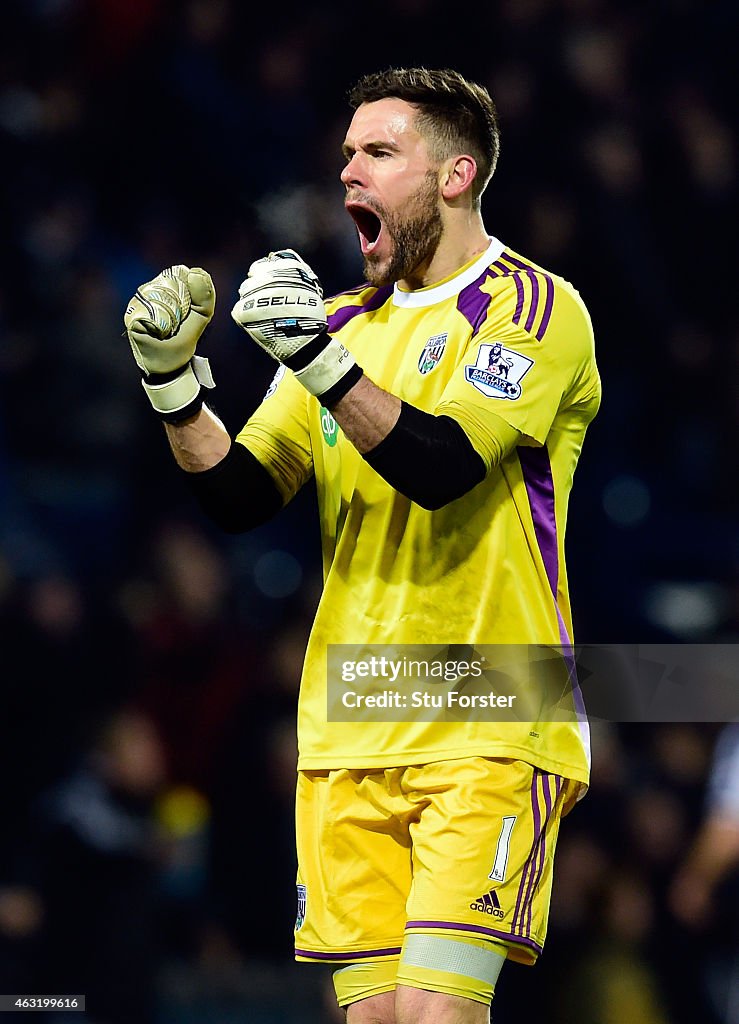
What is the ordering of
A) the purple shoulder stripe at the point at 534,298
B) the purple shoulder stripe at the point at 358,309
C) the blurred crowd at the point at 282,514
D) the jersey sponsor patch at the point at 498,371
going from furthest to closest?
the blurred crowd at the point at 282,514, the purple shoulder stripe at the point at 358,309, the purple shoulder stripe at the point at 534,298, the jersey sponsor patch at the point at 498,371

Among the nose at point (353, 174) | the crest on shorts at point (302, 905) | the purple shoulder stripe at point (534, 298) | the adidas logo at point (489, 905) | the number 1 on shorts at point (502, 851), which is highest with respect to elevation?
the nose at point (353, 174)

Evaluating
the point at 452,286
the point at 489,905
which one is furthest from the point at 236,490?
the point at 489,905

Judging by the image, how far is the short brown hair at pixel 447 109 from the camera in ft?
10.9

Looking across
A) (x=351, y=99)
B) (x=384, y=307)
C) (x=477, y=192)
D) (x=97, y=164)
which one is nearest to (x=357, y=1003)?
(x=384, y=307)

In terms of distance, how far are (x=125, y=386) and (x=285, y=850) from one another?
1.69 m

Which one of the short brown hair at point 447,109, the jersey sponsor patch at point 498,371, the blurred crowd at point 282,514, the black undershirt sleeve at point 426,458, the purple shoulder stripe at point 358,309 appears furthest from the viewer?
the blurred crowd at point 282,514

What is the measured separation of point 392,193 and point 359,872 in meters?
1.48

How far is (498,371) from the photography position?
118 inches

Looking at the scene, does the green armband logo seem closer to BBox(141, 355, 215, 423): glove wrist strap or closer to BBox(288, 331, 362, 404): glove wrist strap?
BBox(141, 355, 215, 423): glove wrist strap

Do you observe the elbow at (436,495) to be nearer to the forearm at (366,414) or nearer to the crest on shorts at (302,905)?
the forearm at (366,414)

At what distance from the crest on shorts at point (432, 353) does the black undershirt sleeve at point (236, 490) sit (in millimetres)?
458

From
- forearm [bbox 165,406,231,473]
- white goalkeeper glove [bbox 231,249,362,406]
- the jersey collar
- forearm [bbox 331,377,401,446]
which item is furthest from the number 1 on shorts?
the jersey collar

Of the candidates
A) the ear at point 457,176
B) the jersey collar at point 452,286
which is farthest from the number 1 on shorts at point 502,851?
the ear at point 457,176

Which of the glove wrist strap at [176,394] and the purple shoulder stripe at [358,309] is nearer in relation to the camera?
the glove wrist strap at [176,394]
